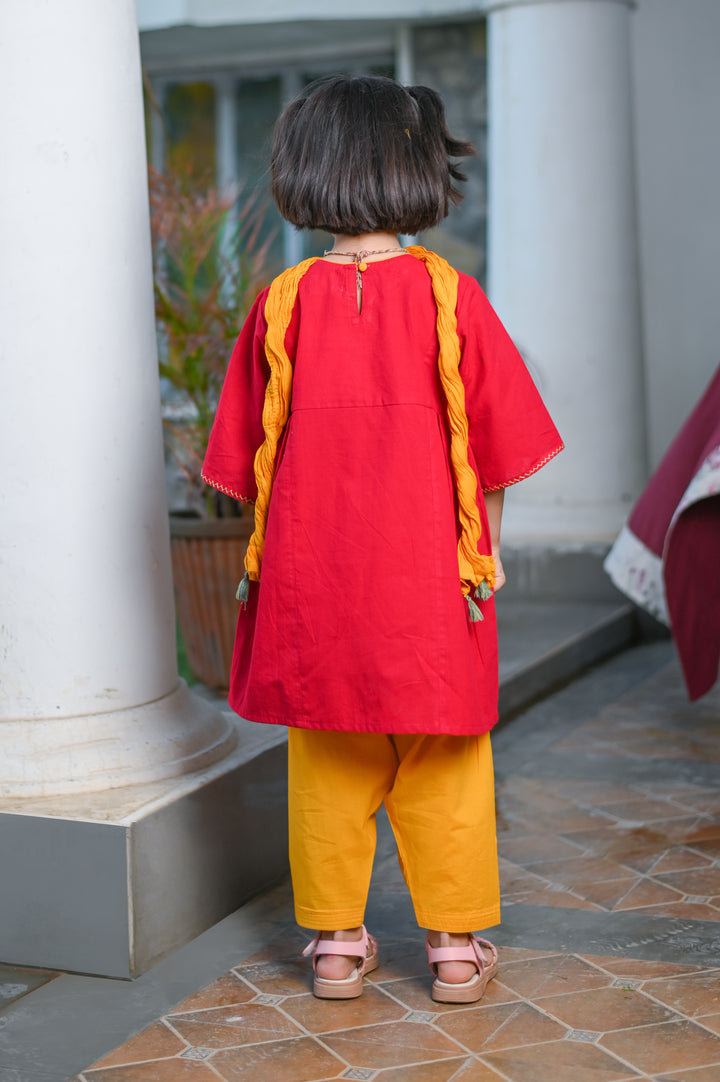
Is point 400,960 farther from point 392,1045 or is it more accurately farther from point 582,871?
point 582,871

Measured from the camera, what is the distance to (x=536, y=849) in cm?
284

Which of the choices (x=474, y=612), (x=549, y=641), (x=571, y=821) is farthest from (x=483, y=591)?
(x=549, y=641)

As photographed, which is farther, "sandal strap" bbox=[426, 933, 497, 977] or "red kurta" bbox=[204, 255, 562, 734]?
"sandal strap" bbox=[426, 933, 497, 977]


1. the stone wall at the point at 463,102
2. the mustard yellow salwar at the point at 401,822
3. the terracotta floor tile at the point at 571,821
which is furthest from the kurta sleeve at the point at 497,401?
the stone wall at the point at 463,102

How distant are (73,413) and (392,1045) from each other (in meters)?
1.18

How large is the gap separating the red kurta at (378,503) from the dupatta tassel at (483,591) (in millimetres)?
32

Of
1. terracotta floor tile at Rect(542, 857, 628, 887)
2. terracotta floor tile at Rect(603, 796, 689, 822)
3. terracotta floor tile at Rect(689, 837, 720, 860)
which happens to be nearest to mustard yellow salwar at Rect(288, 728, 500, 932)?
terracotta floor tile at Rect(542, 857, 628, 887)

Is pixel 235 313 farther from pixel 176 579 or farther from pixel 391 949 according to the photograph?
pixel 391 949

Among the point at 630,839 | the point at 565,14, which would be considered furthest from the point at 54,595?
the point at 565,14

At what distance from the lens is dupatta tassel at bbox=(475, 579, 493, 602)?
2.02 m

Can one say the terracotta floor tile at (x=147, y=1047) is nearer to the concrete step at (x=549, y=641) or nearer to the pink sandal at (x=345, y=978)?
the pink sandal at (x=345, y=978)

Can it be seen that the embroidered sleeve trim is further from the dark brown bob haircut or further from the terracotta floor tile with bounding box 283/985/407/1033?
the terracotta floor tile with bounding box 283/985/407/1033

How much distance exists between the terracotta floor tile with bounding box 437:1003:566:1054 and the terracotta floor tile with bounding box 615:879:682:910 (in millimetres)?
495

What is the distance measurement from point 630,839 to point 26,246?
1756mm
